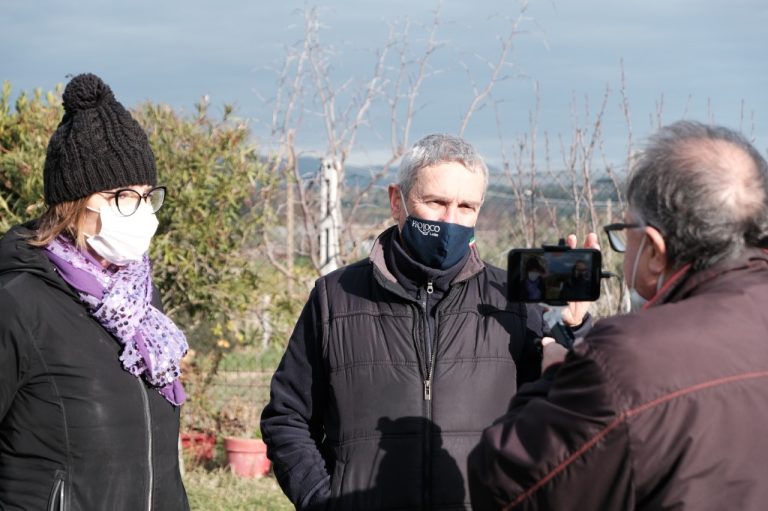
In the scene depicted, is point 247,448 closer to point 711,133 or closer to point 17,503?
point 17,503

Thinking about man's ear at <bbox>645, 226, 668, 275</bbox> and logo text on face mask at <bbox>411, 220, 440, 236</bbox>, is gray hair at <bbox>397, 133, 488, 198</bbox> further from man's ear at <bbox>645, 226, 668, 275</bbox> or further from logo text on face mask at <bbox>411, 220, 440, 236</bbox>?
man's ear at <bbox>645, 226, 668, 275</bbox>

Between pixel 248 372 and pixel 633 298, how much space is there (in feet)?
23.9

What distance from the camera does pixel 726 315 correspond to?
1.96 metres

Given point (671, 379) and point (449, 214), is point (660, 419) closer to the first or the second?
point (671, 379)

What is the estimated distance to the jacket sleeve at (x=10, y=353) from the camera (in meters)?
2.71

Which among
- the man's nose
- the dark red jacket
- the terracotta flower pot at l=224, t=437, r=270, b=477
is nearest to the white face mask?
the man's nose

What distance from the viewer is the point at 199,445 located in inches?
301

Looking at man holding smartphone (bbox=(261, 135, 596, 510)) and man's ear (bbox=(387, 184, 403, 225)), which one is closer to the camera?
man holding smartphone (bbox=(261, 135, 596, 510))

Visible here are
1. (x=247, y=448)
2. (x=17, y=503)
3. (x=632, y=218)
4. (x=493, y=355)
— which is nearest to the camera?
(x=632, y=218)

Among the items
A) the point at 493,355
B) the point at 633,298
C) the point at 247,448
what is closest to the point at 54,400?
the point at 493,355

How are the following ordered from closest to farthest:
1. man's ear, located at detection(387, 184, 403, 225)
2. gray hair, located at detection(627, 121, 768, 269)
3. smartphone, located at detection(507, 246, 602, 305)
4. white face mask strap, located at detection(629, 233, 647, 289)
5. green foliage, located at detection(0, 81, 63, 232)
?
1. gray hair, located at detection(627, 121, 768, 269)
2. white face mask strap, located at detection(629, 233, 647, 289)
3. smartphone, located at detection(507, 246, 602, 305)
4. man's ear, located at detection(387, 184, 403, 225)
5. green foliage, located at detection(0, 81, 63, 232)

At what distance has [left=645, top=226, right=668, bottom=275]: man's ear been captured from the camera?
208 cm

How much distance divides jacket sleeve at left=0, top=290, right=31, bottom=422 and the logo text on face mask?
116cm

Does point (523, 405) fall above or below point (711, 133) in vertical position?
below
